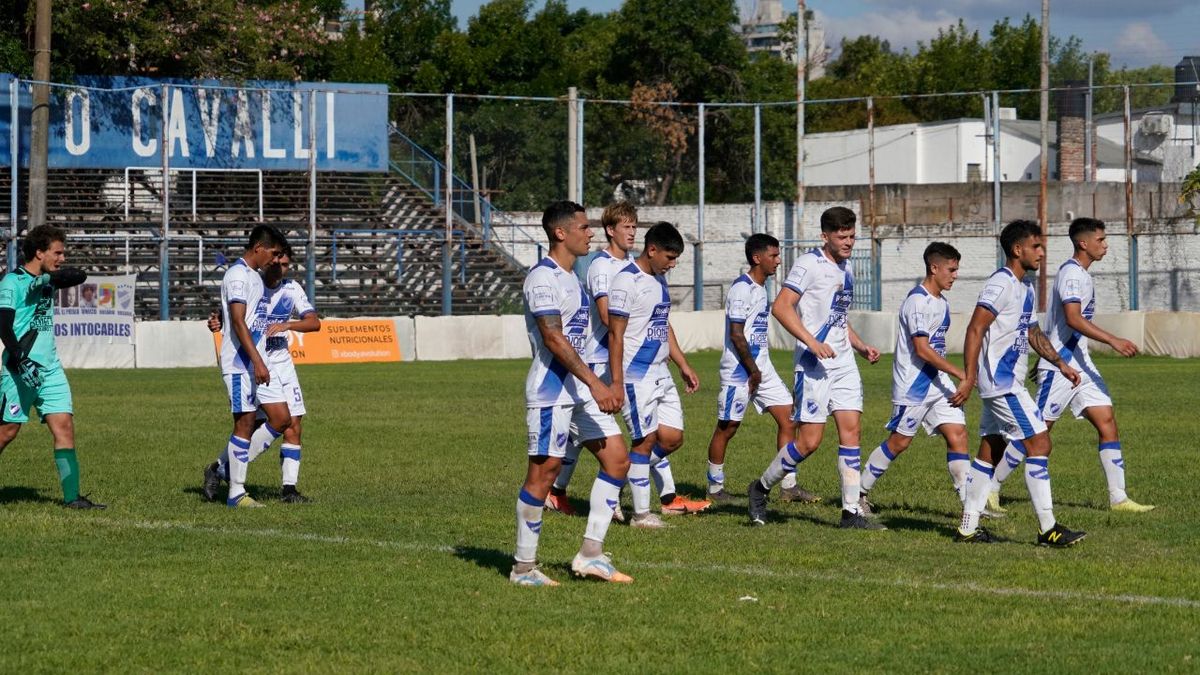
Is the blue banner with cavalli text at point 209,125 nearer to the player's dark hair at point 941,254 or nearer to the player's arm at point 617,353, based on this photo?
the player's dark hair at point 941,254

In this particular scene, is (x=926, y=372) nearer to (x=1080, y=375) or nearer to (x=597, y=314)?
(x=1080, y=375)

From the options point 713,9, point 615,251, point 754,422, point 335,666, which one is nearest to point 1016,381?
point 615,251

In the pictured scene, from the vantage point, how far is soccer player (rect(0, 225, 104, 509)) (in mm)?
11734

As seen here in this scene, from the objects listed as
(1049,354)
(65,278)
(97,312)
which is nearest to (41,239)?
(65,278)

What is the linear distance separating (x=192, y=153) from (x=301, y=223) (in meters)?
3.20

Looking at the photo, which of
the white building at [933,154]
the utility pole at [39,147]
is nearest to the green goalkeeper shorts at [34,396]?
the utility pole at [39,147]

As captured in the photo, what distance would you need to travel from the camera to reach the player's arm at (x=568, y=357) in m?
8.51

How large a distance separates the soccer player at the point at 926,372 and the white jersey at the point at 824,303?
0.43m

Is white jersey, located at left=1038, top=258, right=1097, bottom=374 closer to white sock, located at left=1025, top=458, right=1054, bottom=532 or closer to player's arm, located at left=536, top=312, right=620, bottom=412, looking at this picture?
white sock, located at left=1025, top=458, right=1054, bottom=532

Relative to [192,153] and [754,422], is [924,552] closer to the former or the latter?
[754,422]

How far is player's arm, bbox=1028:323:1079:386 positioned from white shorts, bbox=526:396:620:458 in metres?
4.11

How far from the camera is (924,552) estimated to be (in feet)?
33.3

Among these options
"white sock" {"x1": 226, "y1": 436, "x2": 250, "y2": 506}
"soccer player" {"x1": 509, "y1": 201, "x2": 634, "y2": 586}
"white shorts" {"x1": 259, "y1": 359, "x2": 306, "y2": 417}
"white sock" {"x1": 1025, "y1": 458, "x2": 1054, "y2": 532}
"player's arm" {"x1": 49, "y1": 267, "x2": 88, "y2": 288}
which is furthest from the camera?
"white shorts" {"x1": 259, "y1": 359, "x2": 306, "y2": 417}

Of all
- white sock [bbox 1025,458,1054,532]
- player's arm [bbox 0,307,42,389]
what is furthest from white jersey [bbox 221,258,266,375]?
white sock [bbox 1025,458,1054,532]
